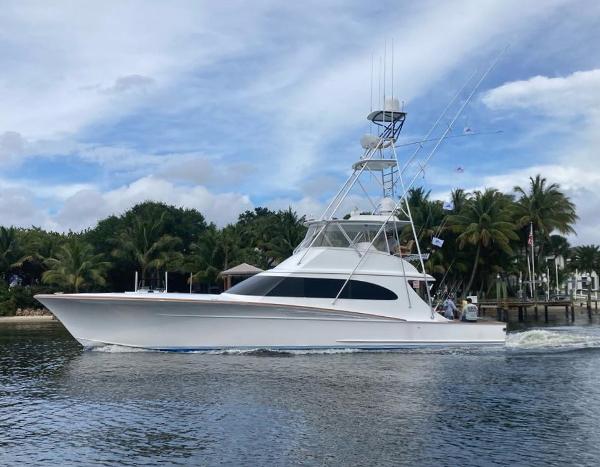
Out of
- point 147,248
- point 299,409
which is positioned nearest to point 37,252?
point 147,248

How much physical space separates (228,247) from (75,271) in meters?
10.8

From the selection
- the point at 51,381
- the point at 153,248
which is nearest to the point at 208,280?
the point at 153,248

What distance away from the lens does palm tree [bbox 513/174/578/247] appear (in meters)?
51.3

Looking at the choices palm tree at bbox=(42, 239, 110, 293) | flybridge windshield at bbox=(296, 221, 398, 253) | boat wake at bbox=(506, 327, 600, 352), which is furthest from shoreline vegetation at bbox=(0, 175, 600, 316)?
flybridge windshield at bbox=(296, 221, 398, 253)

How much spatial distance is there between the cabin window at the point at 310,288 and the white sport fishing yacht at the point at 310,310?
1.2 inches

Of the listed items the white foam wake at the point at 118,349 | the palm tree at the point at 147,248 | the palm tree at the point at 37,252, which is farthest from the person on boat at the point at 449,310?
the palm tree at the point at 37,252

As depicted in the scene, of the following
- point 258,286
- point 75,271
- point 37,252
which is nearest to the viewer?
point 258,286

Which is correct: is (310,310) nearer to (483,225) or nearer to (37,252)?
(483,225)

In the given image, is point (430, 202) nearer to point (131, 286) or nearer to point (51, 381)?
point (131, 286)

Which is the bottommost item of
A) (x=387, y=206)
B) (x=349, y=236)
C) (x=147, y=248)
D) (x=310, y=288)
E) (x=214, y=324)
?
(x=214, y=324)

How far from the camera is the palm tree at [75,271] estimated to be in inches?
1724

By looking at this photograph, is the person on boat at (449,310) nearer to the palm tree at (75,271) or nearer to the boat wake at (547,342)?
the boat wake at (547,342)

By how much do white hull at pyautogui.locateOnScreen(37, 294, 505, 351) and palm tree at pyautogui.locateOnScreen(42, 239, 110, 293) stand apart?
25609mm

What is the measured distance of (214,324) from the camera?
750 inches
